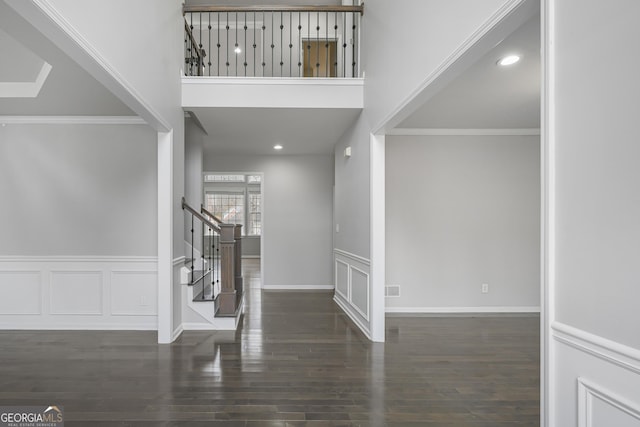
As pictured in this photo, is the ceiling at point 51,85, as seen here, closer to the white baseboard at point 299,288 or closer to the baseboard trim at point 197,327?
the baseboard trim at point 197,327

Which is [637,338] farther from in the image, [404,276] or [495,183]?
[495,183]

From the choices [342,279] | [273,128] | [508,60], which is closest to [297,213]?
[342,279]

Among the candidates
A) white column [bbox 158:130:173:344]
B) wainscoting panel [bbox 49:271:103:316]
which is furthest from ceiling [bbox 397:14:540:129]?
wainscoting panel [bbox 49:271:103:316]

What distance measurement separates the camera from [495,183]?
4953 millimetres

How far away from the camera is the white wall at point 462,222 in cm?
491

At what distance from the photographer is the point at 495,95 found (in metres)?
3.54

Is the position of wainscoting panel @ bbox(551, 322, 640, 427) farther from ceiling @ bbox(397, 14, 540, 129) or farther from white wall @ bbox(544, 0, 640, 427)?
ceiling @ bbox(397, 14, 540, 129)

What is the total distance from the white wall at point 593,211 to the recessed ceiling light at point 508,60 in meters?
1.50

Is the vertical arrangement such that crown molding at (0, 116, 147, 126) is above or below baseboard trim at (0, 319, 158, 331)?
above

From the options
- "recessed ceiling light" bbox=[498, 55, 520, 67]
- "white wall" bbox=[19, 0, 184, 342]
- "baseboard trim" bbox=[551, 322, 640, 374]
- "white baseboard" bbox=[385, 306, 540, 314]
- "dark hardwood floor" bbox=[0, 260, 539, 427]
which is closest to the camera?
"baseboard trim" bbox=[551, 322, 640, 374]

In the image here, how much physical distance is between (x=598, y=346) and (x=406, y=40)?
257 cm

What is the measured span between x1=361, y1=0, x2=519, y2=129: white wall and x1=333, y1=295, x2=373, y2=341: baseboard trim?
7.61 feet

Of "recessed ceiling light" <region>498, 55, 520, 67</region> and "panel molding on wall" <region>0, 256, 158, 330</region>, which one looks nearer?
"recessed ceiling light" <region>498, 55, 520, 67</region>

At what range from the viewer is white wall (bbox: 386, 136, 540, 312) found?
4.91m
